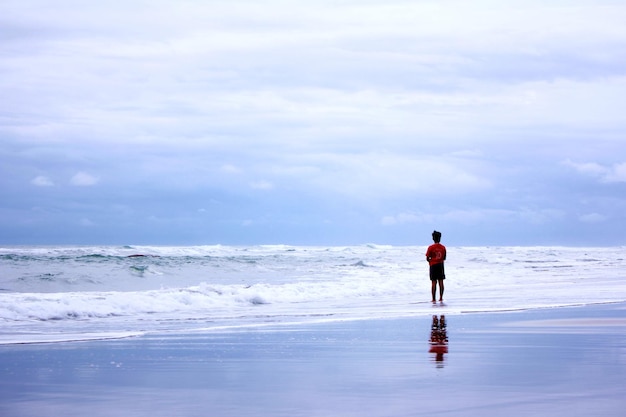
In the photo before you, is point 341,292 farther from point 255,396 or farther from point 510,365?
point 255,396

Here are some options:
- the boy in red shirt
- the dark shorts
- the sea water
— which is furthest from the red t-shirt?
the sea water

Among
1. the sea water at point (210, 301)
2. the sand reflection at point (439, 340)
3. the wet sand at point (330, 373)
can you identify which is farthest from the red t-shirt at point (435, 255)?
the wet sand at point (330, 373)

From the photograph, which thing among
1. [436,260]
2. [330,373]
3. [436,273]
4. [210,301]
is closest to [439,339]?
[330,373]

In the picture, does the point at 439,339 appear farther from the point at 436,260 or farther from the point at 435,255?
the point at 435,255

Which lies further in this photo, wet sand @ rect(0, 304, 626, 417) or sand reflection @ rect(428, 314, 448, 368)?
sand reflection @ rect(428, 314, 448, 368)

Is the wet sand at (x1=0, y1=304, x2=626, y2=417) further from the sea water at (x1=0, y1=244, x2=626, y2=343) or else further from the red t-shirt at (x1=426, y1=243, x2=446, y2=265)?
the red t-shirt at (x1=426, y1=243, x2=446, y2=265)

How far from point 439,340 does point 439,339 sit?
5.6 inches

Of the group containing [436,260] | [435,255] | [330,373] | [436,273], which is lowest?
[330,373]

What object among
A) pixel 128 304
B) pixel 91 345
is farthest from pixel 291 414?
pixel 128 304

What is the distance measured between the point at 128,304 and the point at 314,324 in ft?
17.9

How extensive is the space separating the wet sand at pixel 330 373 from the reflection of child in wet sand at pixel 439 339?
3cm

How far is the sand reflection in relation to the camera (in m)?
9.66

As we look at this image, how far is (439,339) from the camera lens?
11664 millimetres

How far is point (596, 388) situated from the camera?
7277mm
